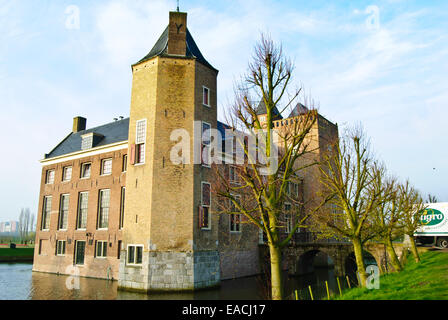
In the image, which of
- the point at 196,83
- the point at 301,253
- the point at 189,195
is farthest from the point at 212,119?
the point at 301,253

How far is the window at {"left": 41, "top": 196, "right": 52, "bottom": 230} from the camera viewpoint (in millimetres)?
28006

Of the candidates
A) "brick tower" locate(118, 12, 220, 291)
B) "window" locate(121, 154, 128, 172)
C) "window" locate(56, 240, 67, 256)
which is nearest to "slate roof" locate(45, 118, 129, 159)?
"window" locate(121, 154, 128, 172)

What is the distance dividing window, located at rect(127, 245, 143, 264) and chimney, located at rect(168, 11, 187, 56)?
12.0 m

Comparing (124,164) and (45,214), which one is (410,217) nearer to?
(124,164)

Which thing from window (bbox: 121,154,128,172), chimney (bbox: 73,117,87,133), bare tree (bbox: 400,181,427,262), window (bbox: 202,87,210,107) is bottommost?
bare tree (bbox: 400,181,427,262)

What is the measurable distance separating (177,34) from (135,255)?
13.7 m

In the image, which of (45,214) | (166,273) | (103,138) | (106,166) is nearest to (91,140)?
(103,138)

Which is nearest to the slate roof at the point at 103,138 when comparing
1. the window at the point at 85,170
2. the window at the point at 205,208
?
the window at the point at 85,170

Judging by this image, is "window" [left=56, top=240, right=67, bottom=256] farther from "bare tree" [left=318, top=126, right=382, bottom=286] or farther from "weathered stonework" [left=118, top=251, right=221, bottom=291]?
"bare tree" [left=318, top=126, right=382, bottom=286]

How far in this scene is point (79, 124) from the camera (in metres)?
32.9

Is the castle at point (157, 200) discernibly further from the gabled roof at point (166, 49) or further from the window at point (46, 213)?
the window at point (46, 213)

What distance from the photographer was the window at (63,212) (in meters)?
26.5
